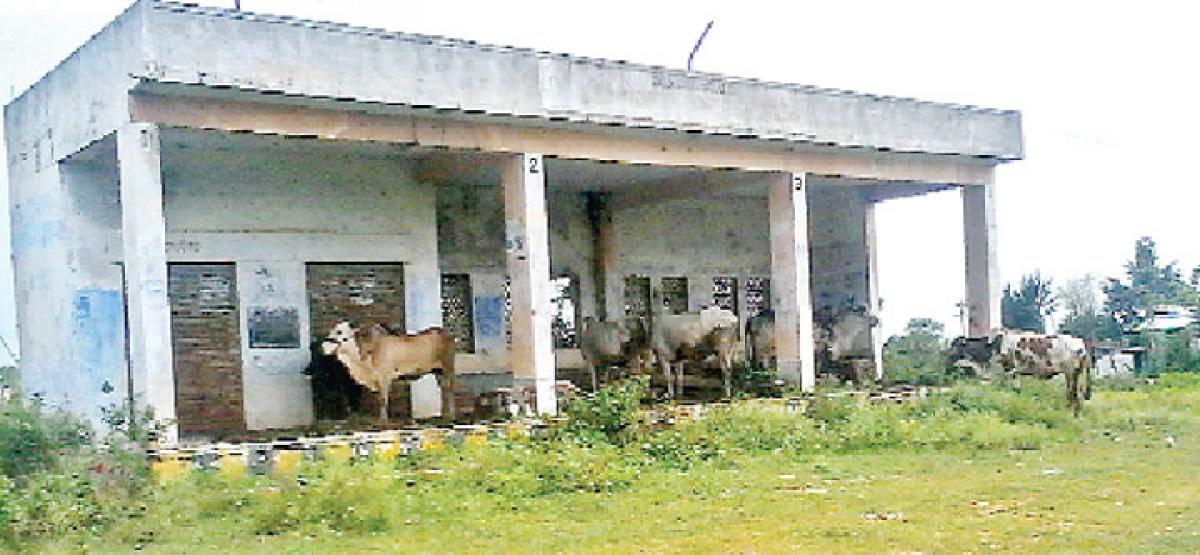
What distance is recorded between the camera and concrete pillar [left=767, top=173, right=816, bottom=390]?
18516 millimetres

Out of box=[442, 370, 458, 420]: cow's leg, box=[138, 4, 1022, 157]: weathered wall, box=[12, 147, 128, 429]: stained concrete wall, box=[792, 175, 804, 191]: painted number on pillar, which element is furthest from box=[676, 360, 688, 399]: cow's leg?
box=[12, 147, 128, 429]: stained concrete wall

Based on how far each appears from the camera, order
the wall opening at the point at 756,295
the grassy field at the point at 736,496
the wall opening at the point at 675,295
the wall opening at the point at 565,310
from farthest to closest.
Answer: the wall opening at the point at 756,295
the wall opening at the point at 675,295
the wall opening at the point at 565,310
the grassy field at the point at 736,496

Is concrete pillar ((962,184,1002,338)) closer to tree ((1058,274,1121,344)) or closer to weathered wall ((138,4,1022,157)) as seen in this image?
weathered wall ((138,4,1022,157))

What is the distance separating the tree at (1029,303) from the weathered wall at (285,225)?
2044 cm

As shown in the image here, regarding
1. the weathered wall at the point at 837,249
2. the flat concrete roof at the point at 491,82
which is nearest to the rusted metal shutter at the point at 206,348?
the flat concrete roof at the point at 491,82

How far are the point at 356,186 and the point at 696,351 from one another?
6.21 meters

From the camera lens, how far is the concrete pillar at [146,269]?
40.8 ft

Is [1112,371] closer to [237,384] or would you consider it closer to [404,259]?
[404,259]

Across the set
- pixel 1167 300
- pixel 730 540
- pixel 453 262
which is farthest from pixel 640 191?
pixel 1167 300

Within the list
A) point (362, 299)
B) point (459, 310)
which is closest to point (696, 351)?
point (459, 310)

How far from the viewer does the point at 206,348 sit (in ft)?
51.5

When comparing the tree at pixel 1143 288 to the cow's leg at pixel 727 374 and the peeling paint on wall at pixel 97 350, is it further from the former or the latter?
the peeling paint on wall at pixel 97 350

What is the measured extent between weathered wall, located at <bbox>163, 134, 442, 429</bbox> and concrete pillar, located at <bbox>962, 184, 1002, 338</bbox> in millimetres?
9826

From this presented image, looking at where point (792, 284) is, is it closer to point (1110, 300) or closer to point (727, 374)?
point (727, 374)
